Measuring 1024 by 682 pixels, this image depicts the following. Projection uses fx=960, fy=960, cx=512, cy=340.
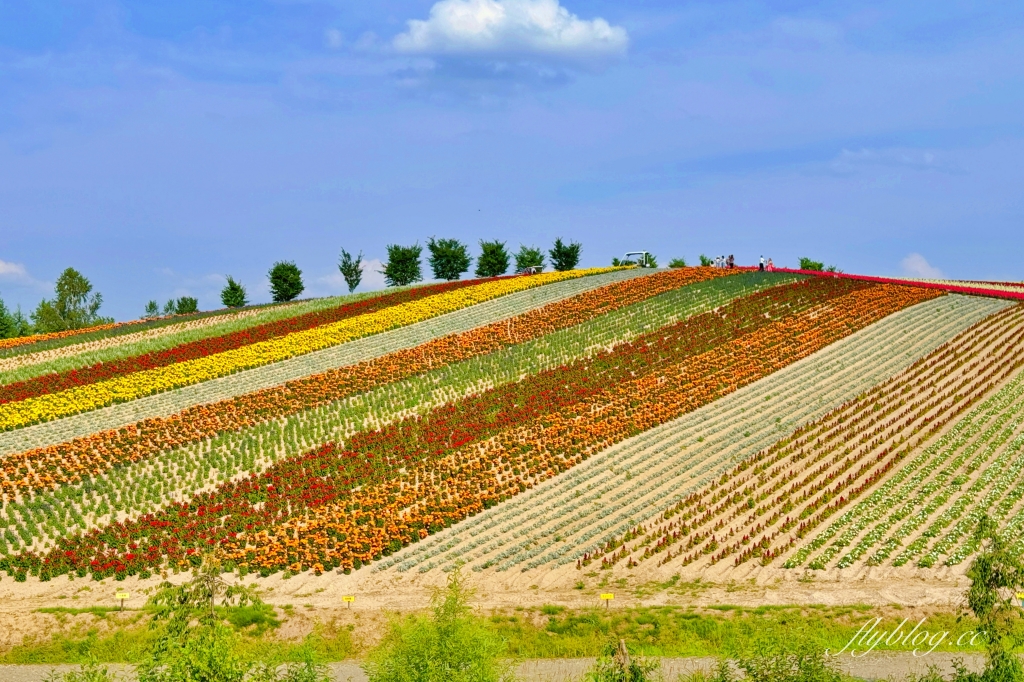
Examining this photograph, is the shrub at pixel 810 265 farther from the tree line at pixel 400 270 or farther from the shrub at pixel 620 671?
the shrub at pixel 620 671

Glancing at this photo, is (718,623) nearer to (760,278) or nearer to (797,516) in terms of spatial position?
(797,516)

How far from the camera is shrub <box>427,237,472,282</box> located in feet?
250

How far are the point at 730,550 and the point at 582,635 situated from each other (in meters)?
5.13

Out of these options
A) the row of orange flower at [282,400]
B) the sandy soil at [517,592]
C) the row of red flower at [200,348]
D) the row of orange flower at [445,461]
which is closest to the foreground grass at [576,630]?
the sandy soil at [517,592]

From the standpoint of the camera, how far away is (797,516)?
23812 mm

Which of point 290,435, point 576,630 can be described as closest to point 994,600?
point 576,630

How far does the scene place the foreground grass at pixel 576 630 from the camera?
18125 millimetres

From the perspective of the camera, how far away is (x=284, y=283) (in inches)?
2886

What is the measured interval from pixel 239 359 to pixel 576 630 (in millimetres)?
27405

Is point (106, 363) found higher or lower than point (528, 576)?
higher

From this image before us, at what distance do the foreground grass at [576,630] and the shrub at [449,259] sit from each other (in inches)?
2265

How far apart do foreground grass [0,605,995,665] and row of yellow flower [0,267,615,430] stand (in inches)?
733

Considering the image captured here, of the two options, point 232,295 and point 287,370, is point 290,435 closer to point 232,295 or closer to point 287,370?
point 287,370

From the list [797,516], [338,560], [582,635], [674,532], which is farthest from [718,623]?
[338,560]
